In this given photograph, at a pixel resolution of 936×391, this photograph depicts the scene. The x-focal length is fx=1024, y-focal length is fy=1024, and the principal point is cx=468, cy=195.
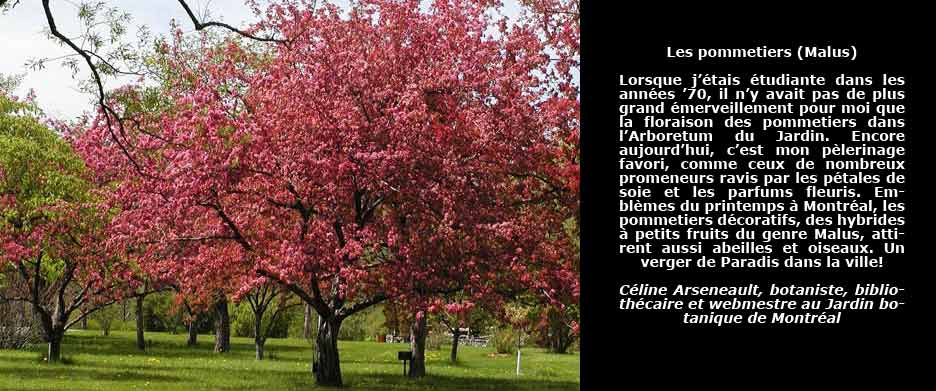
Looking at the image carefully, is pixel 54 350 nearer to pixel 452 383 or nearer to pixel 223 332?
pixel 223 332

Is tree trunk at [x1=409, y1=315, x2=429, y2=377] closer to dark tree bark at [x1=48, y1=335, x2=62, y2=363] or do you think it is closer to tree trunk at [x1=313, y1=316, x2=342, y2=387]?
tree trunk at [x1=313, y1=316, x2=342, y2=387]

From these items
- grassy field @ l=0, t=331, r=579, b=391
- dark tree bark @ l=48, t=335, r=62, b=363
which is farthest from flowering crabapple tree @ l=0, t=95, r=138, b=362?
grassy field @ l=0, t=331, r=579, b=391

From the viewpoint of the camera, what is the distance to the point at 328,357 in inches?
1039

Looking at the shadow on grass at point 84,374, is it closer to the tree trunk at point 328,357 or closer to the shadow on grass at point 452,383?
the tree trunk at point 328,357

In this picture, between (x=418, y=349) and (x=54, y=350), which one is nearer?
(x=418, y=349)

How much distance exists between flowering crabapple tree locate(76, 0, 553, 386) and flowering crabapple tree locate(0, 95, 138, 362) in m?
5.45

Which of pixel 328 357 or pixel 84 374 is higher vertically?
pixel 328 357

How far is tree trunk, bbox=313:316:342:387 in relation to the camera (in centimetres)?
2630

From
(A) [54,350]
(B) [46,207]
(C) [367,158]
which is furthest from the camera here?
(A) [54,350]

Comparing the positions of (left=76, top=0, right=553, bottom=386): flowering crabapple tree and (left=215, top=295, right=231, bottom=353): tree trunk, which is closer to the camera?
(left=76, top=0, right=553, bottom=386): flowering crabapple tree

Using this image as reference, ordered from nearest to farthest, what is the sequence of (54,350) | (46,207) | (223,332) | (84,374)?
(84,374)
(46,207)
(54,350)
(223,332)

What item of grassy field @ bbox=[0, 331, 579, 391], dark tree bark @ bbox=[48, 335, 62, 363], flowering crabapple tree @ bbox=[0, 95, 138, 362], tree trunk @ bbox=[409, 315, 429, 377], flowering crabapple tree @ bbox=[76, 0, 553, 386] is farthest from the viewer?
dark tree bark @ bbox=[48, 335, 62, 363]

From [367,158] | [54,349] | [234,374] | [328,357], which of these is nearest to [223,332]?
[54,349]

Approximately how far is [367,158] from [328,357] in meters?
6.44
